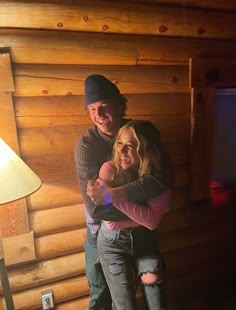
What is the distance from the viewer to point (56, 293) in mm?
1543

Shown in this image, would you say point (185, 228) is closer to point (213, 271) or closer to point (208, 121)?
point (213, 271)

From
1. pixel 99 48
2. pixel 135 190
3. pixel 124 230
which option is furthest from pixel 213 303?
pixel 99 48

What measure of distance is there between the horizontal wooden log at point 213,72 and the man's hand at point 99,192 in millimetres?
747

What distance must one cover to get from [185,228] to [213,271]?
45 centimetres

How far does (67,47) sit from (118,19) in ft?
0.91

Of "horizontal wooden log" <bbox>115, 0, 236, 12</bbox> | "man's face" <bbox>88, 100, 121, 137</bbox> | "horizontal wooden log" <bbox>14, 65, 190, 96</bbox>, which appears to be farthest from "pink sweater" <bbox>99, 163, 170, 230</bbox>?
"horizontal wooden log" <bbox>115, 0, 236, 12</bbox>

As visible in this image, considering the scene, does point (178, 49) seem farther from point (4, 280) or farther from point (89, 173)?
point (4, 280)

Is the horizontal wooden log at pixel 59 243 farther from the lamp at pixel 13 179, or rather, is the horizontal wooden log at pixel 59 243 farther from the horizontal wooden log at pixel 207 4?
the horizontal wooden log at pixel 207 4

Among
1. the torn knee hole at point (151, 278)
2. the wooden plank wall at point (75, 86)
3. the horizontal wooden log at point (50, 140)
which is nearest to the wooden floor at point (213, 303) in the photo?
the wooden plank wall at point (75, 86)

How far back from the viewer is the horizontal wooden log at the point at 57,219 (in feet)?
4.60

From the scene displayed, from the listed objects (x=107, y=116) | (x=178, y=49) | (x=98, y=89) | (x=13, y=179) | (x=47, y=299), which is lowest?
(x=47, y=299)

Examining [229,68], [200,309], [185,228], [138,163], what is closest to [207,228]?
[185,228]

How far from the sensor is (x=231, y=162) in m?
1.71

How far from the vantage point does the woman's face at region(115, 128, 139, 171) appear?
1.20 metres
